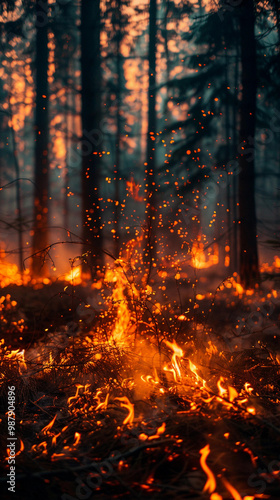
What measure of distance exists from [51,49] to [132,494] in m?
14.9

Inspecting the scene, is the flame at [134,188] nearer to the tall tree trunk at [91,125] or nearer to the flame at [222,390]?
the tall tree trunk at [91,125]

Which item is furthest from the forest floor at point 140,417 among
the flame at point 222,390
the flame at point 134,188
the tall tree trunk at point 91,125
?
the tall tree trunk at point 91,125

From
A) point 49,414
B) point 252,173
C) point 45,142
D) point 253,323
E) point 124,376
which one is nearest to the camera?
point 49,414

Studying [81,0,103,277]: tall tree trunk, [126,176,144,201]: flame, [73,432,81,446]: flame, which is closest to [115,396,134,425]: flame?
[73,432,81,446]: flame

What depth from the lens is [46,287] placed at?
37.0 feet

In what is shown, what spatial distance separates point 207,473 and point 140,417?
1099 millimetres

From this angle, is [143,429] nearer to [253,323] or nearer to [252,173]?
[253,323]

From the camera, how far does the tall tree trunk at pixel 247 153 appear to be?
1054 cm

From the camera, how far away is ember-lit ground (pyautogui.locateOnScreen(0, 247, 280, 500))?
315 centimetres

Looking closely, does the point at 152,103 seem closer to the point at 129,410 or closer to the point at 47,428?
the point at 129,410

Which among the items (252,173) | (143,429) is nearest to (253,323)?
(252,173)

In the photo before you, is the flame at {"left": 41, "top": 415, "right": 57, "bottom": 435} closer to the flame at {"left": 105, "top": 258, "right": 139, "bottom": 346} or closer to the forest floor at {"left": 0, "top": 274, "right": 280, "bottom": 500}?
the forest floor at {"left": 0, "top": 274, "right": 280, "bottom": 500}

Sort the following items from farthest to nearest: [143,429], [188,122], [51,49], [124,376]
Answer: [51,49] < [188,122] < [124,376] < [143,429]

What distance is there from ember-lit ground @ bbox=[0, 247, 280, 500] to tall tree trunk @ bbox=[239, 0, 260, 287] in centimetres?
393
